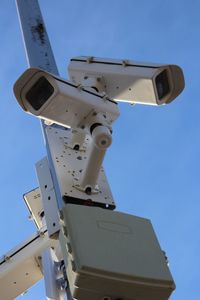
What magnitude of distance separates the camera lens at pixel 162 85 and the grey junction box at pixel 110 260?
900mm

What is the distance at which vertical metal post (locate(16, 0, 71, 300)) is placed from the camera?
335 centimetres

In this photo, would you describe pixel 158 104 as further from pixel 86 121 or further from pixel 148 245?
pixel 148 245

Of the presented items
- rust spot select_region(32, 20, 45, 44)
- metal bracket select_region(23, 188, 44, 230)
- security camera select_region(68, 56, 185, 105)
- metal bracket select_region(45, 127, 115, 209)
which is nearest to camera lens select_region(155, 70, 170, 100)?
security camera select_region(68, 56, 185, 105)

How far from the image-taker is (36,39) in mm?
3672

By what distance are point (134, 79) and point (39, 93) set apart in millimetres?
524

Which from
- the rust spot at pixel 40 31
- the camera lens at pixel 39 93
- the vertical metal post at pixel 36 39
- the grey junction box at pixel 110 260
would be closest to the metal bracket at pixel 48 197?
the vertical metal post at pixel 36 39

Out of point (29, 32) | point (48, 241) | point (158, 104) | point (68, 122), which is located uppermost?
point (29, 32)

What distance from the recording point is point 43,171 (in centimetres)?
298

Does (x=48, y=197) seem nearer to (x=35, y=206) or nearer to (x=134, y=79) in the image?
(x=134, y=79)

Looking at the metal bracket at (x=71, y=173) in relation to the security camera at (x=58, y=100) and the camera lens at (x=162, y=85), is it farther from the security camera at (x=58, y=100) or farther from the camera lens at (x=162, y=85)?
the camera lens at (x=162, y=85)

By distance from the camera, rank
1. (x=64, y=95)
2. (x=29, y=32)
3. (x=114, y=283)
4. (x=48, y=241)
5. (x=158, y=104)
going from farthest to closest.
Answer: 1. (x=29, y=32)
2. (x=48, y=241)
3. (x=158, y=104)
4. (x=64, y=95)
5. (x=114, y=283)

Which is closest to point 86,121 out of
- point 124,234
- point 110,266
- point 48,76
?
point 48,76

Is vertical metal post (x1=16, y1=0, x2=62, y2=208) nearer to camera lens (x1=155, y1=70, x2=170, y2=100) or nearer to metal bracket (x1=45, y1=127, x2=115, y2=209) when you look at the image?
metal bracket (x1=45, y1=127, x2=115, y2=209)

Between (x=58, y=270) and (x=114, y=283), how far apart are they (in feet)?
2.21
